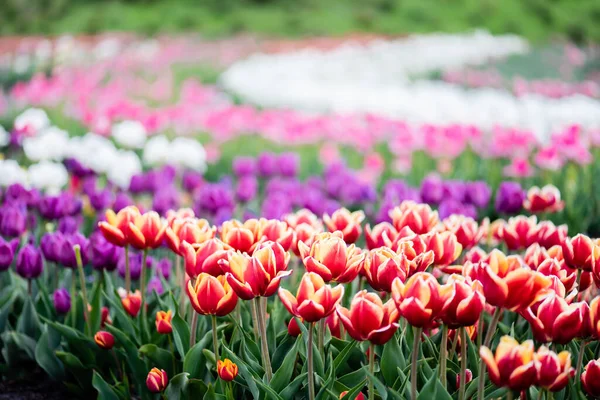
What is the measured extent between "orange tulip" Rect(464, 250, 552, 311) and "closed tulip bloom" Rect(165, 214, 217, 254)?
28.1 inches

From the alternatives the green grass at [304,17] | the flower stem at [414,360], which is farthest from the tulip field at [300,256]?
the green grass at [304,17]

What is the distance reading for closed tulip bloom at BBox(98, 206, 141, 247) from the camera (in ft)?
5.83


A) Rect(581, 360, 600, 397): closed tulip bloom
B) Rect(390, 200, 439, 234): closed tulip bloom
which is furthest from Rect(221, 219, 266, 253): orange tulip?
Rect(581, 360, 600, 397): closed tulip bloom

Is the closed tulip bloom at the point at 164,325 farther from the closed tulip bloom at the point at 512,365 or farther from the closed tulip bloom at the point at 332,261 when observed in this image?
the closed tulip bloom at the point at 512,365

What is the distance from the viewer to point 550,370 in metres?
1.17

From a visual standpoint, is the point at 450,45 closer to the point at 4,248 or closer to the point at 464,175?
the point at 464,175

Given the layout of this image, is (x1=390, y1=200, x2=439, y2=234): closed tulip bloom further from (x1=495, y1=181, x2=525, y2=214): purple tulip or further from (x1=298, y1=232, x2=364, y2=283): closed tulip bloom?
(x1=495, y1=181, x2=525, y2=214): purple tulip

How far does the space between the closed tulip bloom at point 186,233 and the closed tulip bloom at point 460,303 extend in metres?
0.67

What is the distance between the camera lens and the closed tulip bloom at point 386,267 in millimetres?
1403

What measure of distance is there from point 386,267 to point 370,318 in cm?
16

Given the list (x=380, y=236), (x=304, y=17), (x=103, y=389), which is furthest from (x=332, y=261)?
(x=304, y=17)

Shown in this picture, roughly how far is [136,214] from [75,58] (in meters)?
8.73

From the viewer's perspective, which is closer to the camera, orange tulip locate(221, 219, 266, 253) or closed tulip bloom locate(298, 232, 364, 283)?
closed tulip bloom locate(298, 232, 364, 283)

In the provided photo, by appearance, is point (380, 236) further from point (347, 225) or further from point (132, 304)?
point (132, 304)
